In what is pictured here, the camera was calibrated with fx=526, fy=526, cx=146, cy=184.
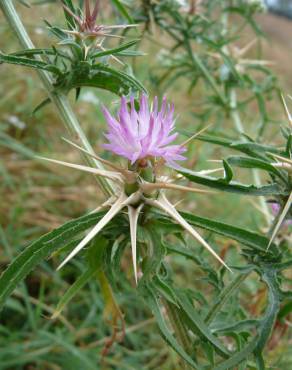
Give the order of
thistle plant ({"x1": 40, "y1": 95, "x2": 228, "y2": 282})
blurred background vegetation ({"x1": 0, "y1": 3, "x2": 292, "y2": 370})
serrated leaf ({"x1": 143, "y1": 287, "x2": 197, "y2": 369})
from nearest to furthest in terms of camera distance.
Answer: thistle plant ({"x1": 40, "y1": 95, "x2": 228, "y2": 282}), serrated leaf ({"x1": 143, "y1": 287, "x2": 197, "y2": 369}), blurred background vegetation ({"x1": 0, "y1": 3, "x2": 292, "y2": 370})

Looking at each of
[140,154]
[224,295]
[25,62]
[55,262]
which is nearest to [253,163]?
[140,154]

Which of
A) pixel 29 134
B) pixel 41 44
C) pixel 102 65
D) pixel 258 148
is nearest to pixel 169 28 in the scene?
pixel 102 65

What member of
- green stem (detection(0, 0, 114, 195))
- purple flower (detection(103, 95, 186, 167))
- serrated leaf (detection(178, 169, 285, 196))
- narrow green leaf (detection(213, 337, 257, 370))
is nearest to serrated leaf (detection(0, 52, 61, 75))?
green stem (detection(0, 0, 114, 195))

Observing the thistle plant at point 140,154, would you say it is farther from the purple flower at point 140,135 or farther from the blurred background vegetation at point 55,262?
the blurred background vegetation at point 55,262

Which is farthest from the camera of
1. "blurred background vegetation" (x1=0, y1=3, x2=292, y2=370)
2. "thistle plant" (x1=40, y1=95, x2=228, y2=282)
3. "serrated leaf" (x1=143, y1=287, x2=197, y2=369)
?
"blurred background vegetation" (x1=0, y1=3, x2=292, y2=370)

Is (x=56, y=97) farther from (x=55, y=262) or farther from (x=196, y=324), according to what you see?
(x=55, y=262)

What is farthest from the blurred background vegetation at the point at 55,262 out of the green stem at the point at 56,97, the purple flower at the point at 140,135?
the purple flower at the point at 140,135

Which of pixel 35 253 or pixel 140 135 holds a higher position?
pixel 140 135

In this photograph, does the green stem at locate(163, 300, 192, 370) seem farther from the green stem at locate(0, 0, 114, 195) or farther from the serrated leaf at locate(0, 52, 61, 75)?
the serrated leaf at locate(0, 52, 61, 75)
